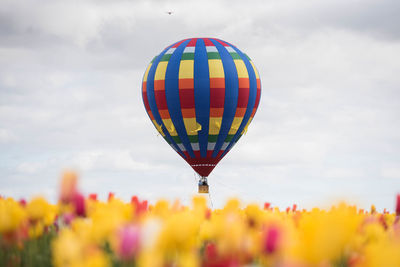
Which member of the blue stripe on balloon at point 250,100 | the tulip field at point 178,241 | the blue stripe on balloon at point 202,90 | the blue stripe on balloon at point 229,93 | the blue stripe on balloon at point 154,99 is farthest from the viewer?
the blue stripe on balloon at point 250,100

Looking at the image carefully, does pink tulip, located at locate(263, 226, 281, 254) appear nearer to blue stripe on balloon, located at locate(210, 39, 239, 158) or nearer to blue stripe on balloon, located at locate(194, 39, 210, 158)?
blue stripe on balloon, located at locate(194, 39, 210, 158)

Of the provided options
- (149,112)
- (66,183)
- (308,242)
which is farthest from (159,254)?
(149,112)

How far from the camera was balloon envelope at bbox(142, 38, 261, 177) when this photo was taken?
28.3 meters

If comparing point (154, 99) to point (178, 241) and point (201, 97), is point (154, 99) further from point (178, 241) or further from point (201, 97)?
point (178, 241)

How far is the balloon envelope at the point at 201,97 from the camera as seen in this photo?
1113 inches

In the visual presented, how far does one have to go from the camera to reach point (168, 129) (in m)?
29.0

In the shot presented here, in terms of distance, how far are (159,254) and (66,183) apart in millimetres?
1312

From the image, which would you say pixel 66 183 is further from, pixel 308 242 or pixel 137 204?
pixel 308 242

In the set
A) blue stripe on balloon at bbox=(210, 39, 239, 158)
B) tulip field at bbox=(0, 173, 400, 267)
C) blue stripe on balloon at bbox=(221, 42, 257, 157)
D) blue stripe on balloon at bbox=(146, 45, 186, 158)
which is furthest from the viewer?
blue stripe on balloon at bbox=(221, 42, 257, 157)

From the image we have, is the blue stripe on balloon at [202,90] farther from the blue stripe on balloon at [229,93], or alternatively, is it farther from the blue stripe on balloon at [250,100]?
the blue stripe on balloon at [250,100]

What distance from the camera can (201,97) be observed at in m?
28.2

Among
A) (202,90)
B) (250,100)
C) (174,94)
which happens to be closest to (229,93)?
(202,90)

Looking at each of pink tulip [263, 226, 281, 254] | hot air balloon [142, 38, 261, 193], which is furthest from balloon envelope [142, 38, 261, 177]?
pink tulip [263, 226, 281, 254]

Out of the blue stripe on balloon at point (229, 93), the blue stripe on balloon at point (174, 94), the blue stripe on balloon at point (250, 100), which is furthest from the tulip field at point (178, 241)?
the blue stripe on balloon at point (250, 100)
